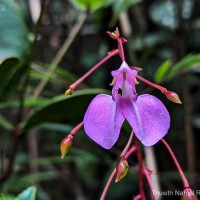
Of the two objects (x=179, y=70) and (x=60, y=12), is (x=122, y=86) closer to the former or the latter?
(x=179, y=70)

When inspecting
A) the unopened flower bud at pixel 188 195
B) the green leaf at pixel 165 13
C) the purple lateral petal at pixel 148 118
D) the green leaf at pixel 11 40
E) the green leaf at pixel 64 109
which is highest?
the green leaf at pixel 165 13

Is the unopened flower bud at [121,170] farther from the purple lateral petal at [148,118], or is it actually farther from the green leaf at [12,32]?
the green leaf at [12,32]

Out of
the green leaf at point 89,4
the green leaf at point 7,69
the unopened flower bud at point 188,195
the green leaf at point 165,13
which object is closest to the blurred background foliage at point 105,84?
the green leaf at point 165,13

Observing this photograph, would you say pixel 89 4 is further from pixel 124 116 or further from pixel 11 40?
pixel 124 116

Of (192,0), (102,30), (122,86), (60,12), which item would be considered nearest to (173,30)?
(192,0)

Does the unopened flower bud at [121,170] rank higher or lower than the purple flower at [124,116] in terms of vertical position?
lower

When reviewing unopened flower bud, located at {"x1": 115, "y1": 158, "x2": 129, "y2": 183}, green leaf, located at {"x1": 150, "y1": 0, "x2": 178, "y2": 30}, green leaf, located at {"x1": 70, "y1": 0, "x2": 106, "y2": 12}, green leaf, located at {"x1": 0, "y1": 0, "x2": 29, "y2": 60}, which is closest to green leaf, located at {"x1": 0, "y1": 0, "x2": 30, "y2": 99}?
green leaf, located at {"x1": 0, "y1": 0, "x2": 29, "y2": 60}

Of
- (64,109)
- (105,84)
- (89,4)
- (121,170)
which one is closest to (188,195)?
(121,170)
